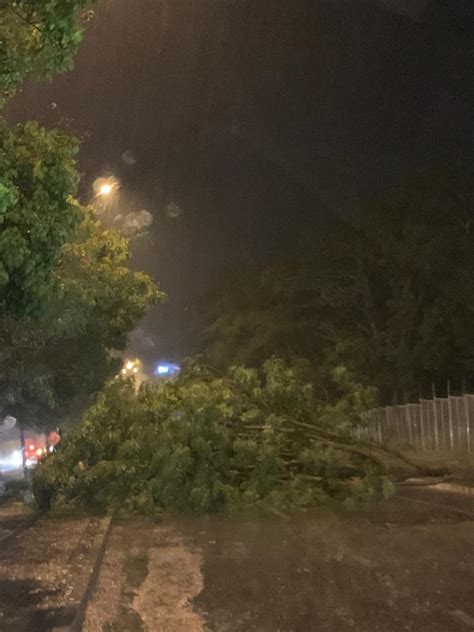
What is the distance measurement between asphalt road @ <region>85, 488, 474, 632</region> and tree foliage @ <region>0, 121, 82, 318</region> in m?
2.73

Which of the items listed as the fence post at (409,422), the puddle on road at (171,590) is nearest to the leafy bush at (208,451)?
the puddle on road at (171,590)

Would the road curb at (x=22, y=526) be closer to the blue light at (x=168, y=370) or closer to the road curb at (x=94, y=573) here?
the road curb at (x=94, y=573)

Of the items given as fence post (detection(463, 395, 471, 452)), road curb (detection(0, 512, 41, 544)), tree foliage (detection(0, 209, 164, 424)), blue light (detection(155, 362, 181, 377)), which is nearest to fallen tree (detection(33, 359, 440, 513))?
road curb (detection(0, 512, 41, 544))

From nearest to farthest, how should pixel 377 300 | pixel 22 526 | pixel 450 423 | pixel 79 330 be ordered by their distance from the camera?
pixel 22 526 → pixel 79 330 → pixel 450 423 → pixel 377 300

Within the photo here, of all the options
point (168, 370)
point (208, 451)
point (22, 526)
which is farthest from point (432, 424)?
point (22, 526)

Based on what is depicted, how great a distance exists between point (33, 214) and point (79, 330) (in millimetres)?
6053

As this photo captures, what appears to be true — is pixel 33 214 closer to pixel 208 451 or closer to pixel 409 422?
pixel 208 451

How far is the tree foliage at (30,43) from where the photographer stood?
6699 millimetres

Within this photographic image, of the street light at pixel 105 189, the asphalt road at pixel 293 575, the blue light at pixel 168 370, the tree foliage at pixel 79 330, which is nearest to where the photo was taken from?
the asphalt road at pixel 293 575

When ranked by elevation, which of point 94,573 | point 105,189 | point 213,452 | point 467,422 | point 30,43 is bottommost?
point 94,573

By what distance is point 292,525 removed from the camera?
1172 centimetres

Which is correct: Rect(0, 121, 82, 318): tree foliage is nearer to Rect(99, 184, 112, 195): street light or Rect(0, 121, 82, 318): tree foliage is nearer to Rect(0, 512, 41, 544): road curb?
Rect(0, 512, 41, 544): road curb

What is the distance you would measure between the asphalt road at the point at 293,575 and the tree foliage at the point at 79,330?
292cm

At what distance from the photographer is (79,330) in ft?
42.6
